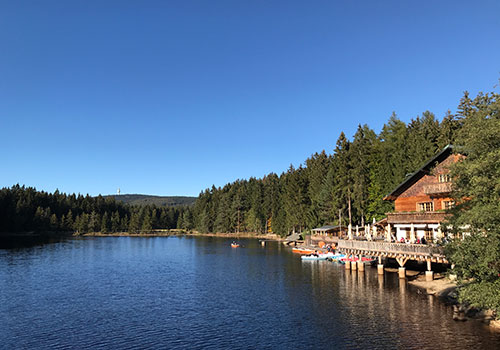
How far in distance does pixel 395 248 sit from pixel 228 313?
78.8 feet

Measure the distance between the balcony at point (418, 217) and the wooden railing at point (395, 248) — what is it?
527 cm

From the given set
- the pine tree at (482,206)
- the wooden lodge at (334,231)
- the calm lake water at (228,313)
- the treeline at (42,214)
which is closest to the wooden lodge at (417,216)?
the calm lake water at (228,313)

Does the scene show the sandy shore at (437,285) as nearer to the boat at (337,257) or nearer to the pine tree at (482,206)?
the pine tree at (482,206)

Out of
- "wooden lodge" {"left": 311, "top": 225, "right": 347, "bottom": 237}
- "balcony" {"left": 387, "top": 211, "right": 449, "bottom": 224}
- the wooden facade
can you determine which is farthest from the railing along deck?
"wooden lodge" {"left": 311, "top": 225, "right": 347, "bottom": 237}

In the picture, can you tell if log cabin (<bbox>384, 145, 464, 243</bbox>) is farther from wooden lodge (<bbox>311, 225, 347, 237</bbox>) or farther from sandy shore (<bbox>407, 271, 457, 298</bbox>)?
wooden lodge (<bbox>311, 225, 347, 237</bbox>)

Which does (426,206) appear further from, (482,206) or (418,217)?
(482,206)

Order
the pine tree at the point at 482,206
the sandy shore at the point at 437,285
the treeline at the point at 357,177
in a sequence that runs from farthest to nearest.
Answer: the treeline at the point at 357,177 → the sandy shore at the point at 437,285 → the pine tree at the point at 482,206

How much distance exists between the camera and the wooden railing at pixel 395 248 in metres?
39.7

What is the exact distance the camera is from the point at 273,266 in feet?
206

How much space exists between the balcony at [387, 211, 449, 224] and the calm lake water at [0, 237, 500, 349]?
7.78 meters

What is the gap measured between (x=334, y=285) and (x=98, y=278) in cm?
3304

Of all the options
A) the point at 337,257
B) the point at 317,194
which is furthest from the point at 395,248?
the point at 317,194

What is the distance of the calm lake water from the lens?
24.6 m

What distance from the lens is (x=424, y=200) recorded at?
166 ft
